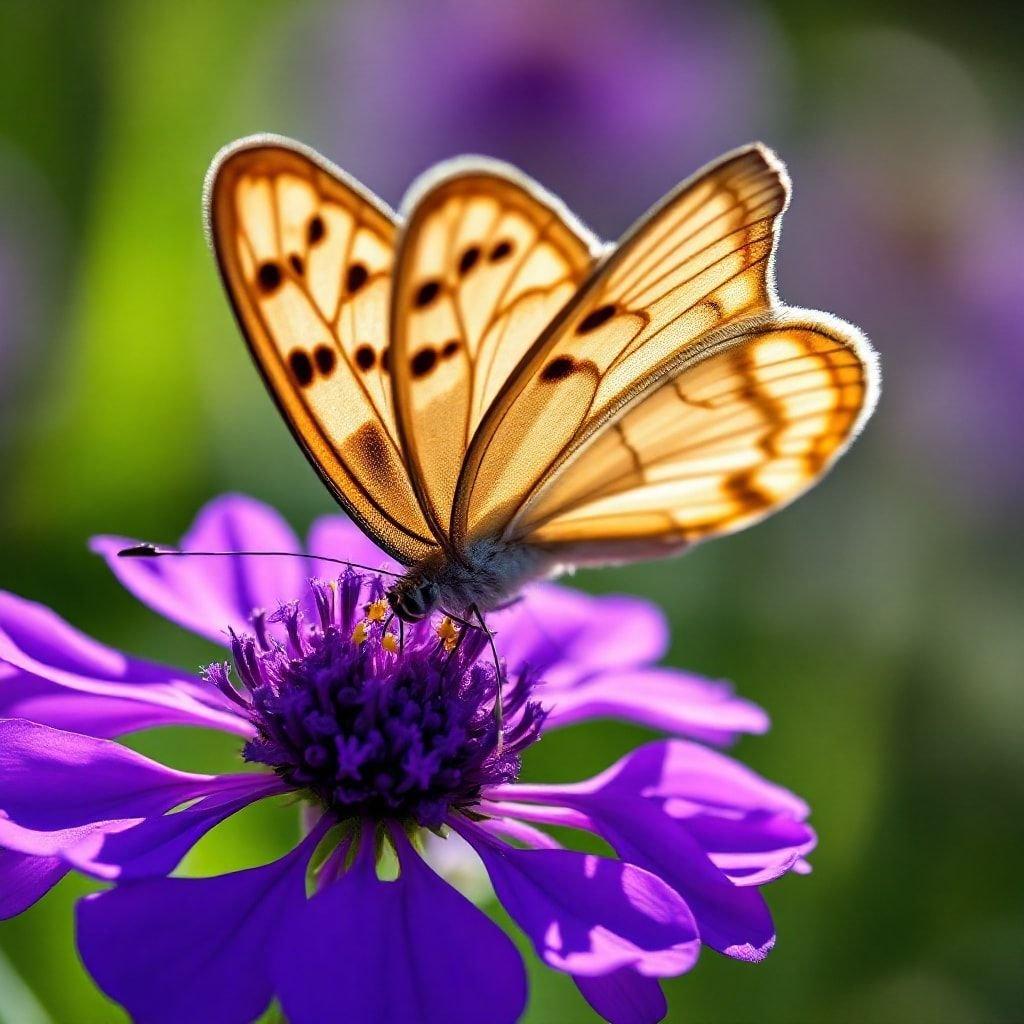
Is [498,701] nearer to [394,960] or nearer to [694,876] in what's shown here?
[694,876]

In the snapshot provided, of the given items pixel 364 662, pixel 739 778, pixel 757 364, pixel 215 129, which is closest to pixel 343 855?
pixel 364 662

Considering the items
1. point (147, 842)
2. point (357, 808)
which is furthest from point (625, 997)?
point (147, 842)

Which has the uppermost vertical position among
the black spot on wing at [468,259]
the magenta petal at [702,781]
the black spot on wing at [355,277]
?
the black spot on wing at [468,259]

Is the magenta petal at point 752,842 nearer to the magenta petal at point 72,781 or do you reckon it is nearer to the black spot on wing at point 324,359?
the magenta petal at point 72,781

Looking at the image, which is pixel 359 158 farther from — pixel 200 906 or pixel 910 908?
pixel 200 906

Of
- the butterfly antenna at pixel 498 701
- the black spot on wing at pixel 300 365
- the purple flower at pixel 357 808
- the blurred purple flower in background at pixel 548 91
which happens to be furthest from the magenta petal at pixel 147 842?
the blurred purple flower in background at pixel 548 91

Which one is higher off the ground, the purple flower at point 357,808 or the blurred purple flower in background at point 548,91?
the blurred purple flower in background at point 548,91

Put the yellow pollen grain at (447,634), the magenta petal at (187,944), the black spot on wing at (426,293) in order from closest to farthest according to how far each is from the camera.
→ the magenta petal at (187,944)
the black spot on wing at (426,293)
the yellow pollen grain at (447,634)

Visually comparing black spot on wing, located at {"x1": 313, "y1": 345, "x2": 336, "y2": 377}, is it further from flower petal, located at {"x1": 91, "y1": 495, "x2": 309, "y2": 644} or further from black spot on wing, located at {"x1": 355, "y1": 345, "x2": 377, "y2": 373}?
flower petal, located at {"x1": 91, "y1": 495, "x2": 309, "y2": 644}
